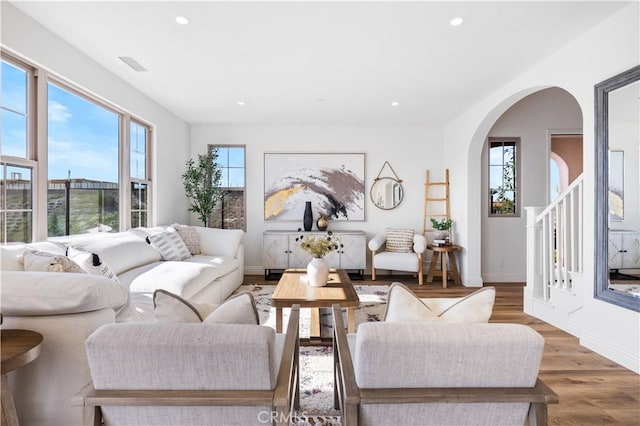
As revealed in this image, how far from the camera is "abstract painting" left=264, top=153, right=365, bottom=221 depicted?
5.57 meters

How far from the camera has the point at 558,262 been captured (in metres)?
3.32

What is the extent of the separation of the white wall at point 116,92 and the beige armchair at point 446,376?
3068mm

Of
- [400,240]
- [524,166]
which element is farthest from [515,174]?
[400,240]

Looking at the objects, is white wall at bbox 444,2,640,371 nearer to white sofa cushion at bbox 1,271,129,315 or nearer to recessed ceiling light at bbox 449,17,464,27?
recessed ceiling light at bbox 449,17,464,27

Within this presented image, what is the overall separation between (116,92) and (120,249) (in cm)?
174

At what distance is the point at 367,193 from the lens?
5.62m

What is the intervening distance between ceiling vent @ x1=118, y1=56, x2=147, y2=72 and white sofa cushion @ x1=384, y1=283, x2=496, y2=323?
319 centimetres

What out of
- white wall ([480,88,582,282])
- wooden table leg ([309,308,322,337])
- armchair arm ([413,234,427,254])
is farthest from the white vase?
white wall ([480,88,582,282])

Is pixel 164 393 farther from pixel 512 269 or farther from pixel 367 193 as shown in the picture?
pixel 512 269

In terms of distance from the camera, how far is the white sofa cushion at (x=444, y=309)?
1227 millimetres

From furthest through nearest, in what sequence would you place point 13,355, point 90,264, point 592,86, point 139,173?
point 139,173
point 592,86
point 90,264
point 13,355

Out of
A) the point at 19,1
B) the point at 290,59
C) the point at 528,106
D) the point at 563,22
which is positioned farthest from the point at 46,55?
the point at 528,106

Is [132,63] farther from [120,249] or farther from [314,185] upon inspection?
[314,185]

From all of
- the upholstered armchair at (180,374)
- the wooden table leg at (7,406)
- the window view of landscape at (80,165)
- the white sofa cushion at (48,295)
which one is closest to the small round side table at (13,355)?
the wooden table leg at (7,406)
